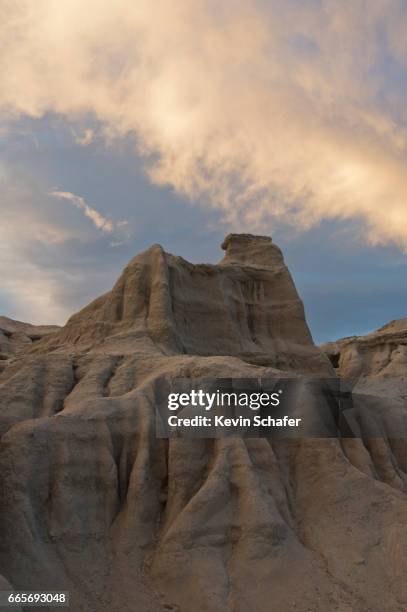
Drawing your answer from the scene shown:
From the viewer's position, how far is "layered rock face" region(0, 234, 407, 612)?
47.6 ft

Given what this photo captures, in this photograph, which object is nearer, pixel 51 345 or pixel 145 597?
pixel 145 597

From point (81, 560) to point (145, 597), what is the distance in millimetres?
1802

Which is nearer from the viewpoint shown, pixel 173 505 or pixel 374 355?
pixel 173 505

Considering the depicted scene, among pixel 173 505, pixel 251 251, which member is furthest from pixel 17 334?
pixel 173 505

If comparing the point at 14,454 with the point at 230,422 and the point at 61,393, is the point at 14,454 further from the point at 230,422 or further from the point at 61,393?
the point at 230,422

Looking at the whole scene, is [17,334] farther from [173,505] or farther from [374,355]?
[173,505]

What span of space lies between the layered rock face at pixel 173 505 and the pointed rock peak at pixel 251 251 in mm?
14324

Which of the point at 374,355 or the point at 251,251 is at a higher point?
the point at 251,251

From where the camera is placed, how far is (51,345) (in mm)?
26984

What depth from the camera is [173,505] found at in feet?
54.3

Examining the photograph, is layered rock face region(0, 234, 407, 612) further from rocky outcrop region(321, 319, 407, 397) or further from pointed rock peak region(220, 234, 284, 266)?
rocky outcrop region(321, 319, 407, 397)

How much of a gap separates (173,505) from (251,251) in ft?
68.4

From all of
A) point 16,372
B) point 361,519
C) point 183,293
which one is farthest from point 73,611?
point 183,293

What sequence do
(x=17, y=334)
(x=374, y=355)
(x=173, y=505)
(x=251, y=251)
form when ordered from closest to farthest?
(x=173, y=505), (x=251, y=251), (x=374, y=355), (x=17, y=334)
